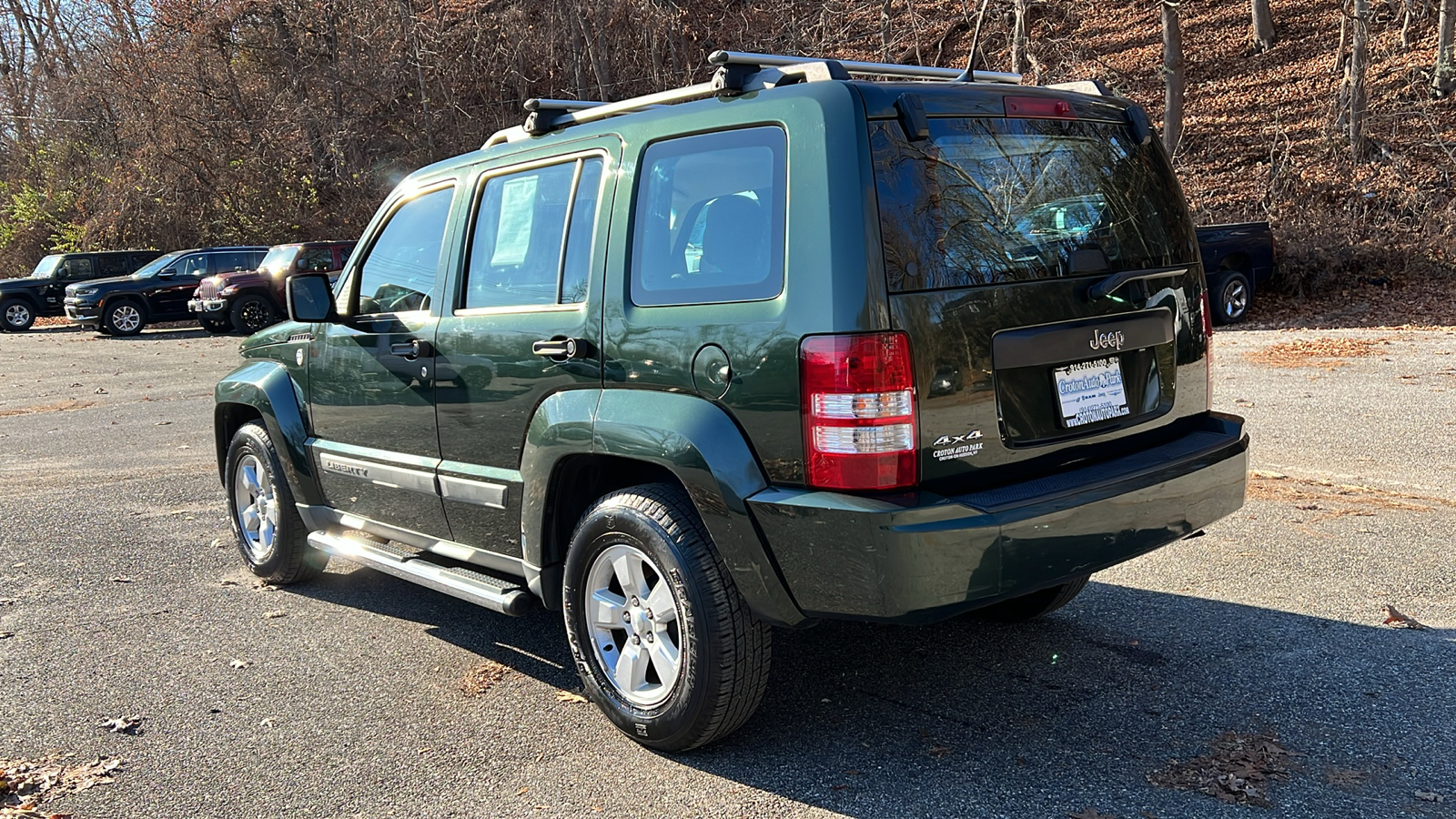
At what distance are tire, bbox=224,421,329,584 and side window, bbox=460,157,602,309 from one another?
177cm

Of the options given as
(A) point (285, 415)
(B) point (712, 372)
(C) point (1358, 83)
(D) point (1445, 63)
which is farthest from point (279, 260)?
(D) point (1445, 63)

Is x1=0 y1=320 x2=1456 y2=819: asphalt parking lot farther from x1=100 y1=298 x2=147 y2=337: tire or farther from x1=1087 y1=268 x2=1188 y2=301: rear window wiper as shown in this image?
x1=100 y1=298 x2=147 y2=337: tire

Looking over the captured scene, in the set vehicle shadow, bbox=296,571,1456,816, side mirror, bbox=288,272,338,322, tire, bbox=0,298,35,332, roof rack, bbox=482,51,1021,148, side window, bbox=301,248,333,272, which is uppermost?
roof rack, bbox=482,51,1021,148

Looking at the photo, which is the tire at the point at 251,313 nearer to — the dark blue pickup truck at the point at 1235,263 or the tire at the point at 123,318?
the tire at the point at 123,318

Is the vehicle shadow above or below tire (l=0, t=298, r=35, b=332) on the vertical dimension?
below

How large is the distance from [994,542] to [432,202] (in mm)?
2744

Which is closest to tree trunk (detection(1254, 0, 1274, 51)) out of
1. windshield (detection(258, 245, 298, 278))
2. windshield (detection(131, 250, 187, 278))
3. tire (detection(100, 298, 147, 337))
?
windshield (detection(258, 245, 298, 278))

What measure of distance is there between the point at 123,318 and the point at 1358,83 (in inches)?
946

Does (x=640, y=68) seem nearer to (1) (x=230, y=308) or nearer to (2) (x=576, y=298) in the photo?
(1) (x=230, y=308)

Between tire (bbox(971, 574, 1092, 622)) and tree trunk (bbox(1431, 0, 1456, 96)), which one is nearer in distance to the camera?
tire (bbox(971, 574, 1092, 622))

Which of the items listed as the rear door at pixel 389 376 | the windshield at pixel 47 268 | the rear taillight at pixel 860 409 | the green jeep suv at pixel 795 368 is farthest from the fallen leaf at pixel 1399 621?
the windshield at pixel 47 268

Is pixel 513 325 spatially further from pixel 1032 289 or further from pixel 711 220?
pixel 1032 289

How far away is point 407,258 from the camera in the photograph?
468 cm

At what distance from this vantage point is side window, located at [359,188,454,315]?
4.50 meters
